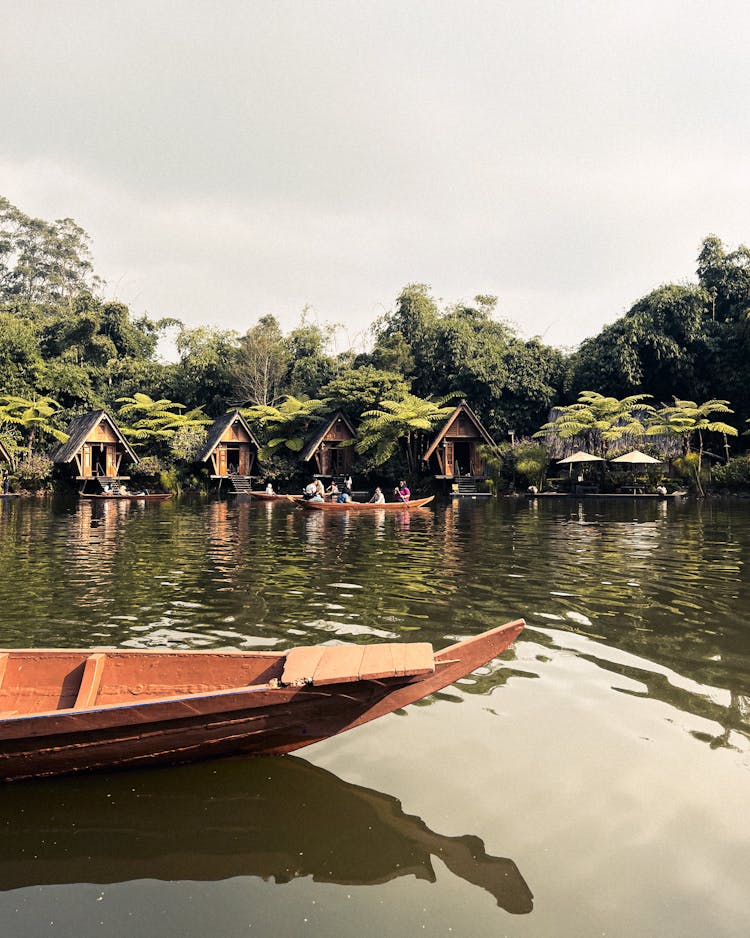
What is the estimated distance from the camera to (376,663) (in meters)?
3.68

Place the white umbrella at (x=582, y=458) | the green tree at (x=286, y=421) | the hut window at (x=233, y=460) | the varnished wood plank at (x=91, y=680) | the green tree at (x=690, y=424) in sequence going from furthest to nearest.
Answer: the hut window at (x=233, y=460) → the green tree at (x=286, y=421) → the green tree at (x=690, y=424) → the white umbrella at (x=582, y=458) → the varnished wood plank at (x=91, y=680)

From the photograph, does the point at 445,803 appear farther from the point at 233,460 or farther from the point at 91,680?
the point at 233,460

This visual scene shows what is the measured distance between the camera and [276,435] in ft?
124

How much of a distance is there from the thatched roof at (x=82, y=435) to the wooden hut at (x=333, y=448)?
9.51 meters

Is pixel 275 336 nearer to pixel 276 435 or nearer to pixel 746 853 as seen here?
pixel 276 435

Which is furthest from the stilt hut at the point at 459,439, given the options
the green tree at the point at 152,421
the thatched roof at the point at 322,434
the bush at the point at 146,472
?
the bush at the point at 146,472

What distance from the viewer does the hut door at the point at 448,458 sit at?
34219mm

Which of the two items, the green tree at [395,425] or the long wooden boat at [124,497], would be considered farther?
the green tree at [395,425]

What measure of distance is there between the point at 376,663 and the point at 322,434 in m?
32.6

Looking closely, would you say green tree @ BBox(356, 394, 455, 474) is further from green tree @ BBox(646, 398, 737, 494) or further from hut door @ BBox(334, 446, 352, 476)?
green tree @ BBox(646, 398, 737, 494)

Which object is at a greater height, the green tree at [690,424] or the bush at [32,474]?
the green tree at [690,424]

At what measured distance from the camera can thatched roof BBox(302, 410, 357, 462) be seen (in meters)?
35.8

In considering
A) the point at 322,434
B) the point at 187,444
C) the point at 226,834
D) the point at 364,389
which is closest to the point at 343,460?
the point at 322,434

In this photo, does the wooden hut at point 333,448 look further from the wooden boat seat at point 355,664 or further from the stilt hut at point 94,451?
the wooden boat seat at point 355,664
